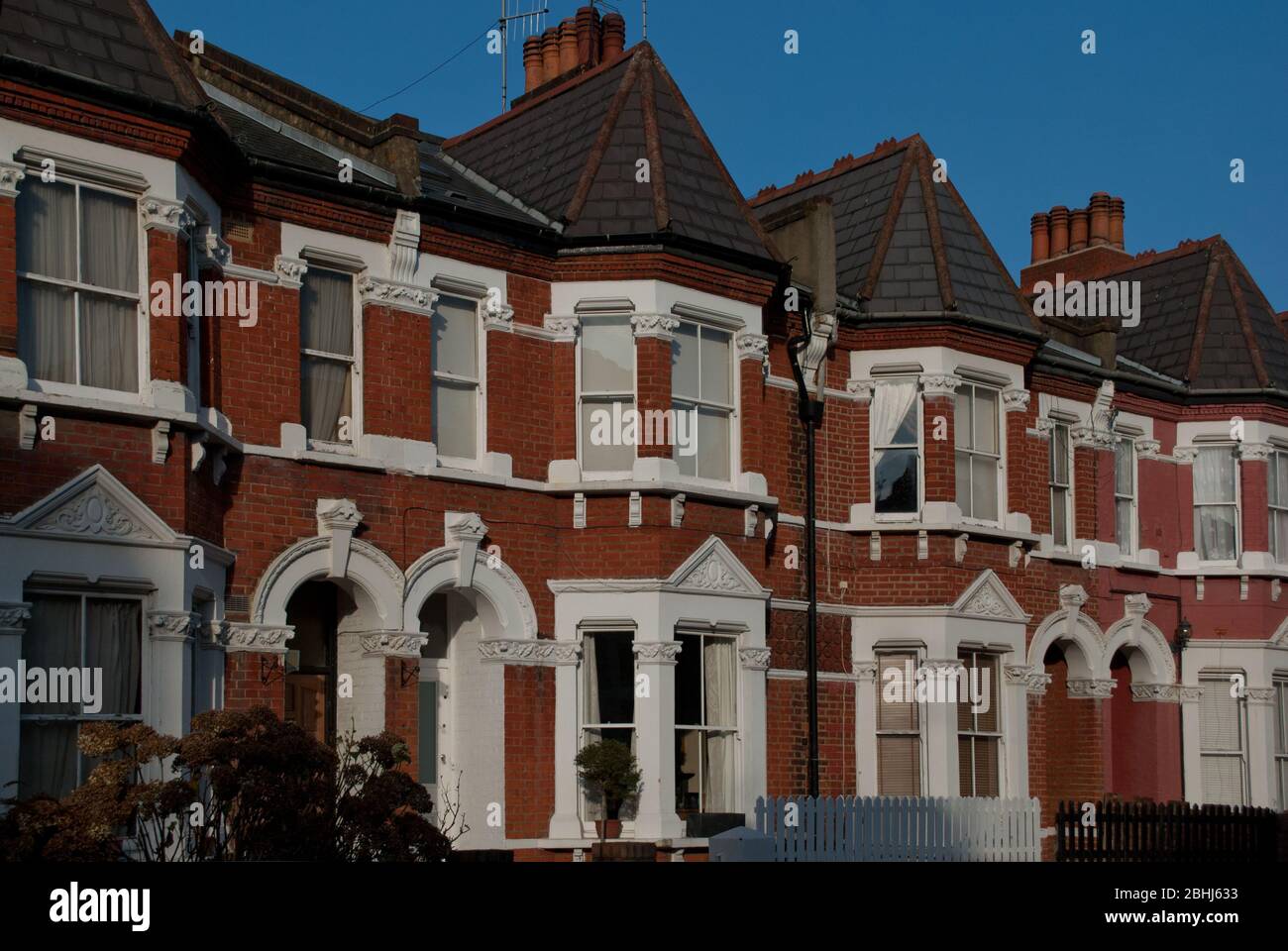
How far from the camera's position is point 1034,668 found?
23.5 meters

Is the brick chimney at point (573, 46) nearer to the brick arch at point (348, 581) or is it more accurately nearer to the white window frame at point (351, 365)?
the white window frame at point (351, 365)

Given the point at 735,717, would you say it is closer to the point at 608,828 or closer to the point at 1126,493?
the point at 608,828

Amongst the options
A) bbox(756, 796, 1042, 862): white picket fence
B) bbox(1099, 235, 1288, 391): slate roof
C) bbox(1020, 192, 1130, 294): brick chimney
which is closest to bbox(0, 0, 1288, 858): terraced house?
bbox(1099, 235, 1288, 391): slate roof

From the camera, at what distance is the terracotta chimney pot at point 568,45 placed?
25688 millimetres

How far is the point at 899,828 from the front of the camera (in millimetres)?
18703

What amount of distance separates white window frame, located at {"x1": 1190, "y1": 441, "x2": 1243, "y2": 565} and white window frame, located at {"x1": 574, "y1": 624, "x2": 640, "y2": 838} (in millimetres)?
11964

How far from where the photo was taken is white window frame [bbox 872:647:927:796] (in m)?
21.5

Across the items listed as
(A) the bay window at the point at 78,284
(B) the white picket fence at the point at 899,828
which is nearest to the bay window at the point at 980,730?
(B) the white picket fence at the point at 899,828

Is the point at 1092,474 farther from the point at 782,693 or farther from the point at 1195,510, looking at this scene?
the point at 782,693

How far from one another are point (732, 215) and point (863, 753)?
6904mm

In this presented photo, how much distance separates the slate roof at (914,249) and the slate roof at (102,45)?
9.82 meters

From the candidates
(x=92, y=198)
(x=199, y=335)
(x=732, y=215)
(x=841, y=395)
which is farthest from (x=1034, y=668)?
(x=92, y=198)

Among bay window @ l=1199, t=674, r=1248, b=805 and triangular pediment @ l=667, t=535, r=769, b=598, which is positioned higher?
triangular pediment @ l=667, t=535, r=769, b=598

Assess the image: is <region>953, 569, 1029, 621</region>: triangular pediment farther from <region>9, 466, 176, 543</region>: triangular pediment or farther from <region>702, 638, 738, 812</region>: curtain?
<region>9, 466, 176, 543</region>: triangular pediment
